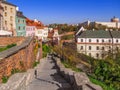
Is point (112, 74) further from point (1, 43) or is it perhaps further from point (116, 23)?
point (116, 23)

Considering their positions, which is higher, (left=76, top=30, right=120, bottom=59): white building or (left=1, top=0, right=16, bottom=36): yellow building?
(left=1, top=0, right=16, bottom=36): yellow building

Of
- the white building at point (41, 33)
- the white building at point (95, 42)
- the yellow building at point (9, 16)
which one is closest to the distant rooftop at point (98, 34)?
the white building at point (95, 42)

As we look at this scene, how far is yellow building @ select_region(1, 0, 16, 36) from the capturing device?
49.2 metres

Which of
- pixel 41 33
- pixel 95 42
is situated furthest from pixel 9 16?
pixel 41 33

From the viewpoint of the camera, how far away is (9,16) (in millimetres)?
51156

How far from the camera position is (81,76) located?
1130cm

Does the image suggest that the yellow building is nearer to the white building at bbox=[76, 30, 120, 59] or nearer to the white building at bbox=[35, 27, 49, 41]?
the white building at bbox=[76, 30, 120, 59]

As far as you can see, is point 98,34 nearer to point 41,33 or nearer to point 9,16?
point 41,33

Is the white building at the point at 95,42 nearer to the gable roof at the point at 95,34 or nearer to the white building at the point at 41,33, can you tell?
the gable roof at the point at 95,34

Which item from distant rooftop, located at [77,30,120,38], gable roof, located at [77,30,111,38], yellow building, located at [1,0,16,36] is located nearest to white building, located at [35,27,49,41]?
gable roof, located at [77,30,111,38]

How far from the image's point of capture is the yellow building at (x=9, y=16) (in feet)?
161

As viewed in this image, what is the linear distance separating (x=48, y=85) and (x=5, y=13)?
37.3 m

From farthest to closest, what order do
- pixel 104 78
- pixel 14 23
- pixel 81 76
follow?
pixel 14 23 < pixel 104 78 < pixel 81 76

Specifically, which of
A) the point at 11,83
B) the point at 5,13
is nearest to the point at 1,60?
the point at 11,83
